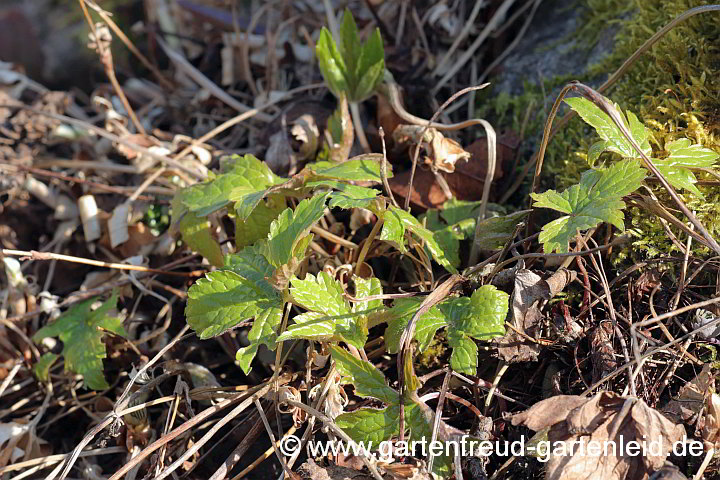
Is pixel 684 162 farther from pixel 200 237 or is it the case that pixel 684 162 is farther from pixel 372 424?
pixel 200 237

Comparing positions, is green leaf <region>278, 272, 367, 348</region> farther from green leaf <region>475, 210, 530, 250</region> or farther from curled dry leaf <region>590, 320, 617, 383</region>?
curled dry leaf <region>590, 320, 617, 383</region>

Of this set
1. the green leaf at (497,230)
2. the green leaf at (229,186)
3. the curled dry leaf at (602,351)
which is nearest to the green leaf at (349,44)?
the green leaf at (229,186)

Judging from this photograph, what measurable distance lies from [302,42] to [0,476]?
191 centimetres

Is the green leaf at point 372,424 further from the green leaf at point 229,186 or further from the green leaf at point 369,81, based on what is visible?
the green leaf at point 369,81

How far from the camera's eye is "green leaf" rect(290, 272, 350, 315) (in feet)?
4.10

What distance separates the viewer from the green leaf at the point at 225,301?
127 cm

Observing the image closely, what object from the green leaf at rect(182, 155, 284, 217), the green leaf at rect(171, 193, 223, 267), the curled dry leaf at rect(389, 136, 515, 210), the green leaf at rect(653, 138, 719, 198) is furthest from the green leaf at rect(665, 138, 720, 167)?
the green leaf at rect(171, 193, 223, 267)

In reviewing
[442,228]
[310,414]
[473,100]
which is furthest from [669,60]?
[310,414]

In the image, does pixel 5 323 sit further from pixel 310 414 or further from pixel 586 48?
pixel 586 48

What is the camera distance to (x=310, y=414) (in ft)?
4.19

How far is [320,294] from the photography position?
128 centimetres

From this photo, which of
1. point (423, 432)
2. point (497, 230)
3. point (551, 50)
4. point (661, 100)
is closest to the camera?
point (423, 432)

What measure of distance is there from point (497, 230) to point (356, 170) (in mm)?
389

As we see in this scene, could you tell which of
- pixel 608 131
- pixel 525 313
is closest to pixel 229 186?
pixel 525 313
